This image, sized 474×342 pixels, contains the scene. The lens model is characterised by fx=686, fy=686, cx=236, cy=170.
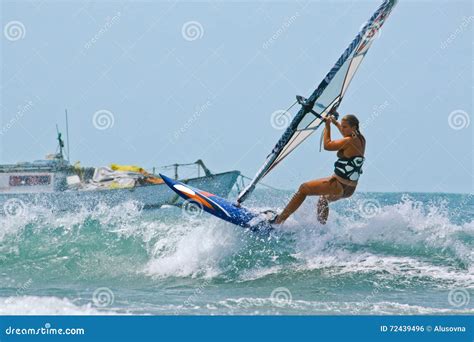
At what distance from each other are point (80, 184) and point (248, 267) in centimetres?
1735

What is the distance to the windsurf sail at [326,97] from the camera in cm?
881

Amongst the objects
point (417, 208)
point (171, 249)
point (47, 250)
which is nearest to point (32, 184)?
point (47, 250)

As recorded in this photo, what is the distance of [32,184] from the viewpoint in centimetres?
2577

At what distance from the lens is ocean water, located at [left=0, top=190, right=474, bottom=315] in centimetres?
760

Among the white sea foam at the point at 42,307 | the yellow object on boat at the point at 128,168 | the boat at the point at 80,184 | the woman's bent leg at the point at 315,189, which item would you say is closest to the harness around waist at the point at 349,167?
the woman's bent leg at the point at 315,189

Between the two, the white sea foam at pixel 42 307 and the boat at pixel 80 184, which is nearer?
the white sea foam at pixel 42 307

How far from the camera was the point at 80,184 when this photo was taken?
25.9 metres

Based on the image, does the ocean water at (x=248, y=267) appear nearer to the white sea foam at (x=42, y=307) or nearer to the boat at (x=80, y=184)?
the white sea foam at (x=42, y=307)

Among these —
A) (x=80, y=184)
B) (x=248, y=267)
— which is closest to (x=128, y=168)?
(x=80, y=184)

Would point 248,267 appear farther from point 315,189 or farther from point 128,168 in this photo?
point 128,168

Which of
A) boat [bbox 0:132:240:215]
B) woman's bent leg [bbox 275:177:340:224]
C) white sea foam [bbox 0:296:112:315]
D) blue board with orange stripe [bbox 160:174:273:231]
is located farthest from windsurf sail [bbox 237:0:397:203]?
boat [bbox 0:132:240:215]

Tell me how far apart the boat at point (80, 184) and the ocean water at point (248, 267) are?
489 inches

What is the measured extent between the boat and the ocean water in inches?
489
